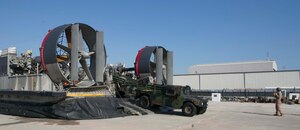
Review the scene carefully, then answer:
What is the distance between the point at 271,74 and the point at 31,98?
36.9 m

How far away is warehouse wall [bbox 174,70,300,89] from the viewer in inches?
1810

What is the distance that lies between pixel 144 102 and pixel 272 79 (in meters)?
30.8

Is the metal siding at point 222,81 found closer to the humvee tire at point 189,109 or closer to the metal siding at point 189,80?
the metal siding at point 189,80

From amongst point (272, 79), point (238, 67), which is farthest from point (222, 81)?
point (238, 67)

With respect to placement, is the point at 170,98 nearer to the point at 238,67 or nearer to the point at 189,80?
the point at 189,80

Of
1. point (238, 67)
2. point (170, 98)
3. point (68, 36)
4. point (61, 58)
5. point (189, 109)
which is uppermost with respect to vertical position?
point (238, 67)

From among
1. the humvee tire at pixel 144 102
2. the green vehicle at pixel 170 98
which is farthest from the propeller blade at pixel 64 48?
the humvee tire at pixel 144 102

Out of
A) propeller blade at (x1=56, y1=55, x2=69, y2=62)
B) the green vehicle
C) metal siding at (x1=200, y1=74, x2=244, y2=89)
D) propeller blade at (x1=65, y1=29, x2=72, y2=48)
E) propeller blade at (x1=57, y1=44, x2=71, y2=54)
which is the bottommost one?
the green vehicle

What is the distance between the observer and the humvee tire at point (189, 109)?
18.2 meters

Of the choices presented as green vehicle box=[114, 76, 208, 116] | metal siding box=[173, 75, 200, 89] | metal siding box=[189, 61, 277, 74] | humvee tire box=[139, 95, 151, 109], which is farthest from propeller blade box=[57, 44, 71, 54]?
metal siding box=[189, 61, 277, 74]

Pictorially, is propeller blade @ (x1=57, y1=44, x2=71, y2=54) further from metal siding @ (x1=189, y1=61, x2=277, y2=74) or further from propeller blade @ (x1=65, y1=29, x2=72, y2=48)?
metal siding @ (x1=189, y1=61, x2=277, y2=74)

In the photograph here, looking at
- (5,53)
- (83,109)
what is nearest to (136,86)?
(83,109)

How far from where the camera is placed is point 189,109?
1834cm

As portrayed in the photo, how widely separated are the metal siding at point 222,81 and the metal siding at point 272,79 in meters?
1.11
